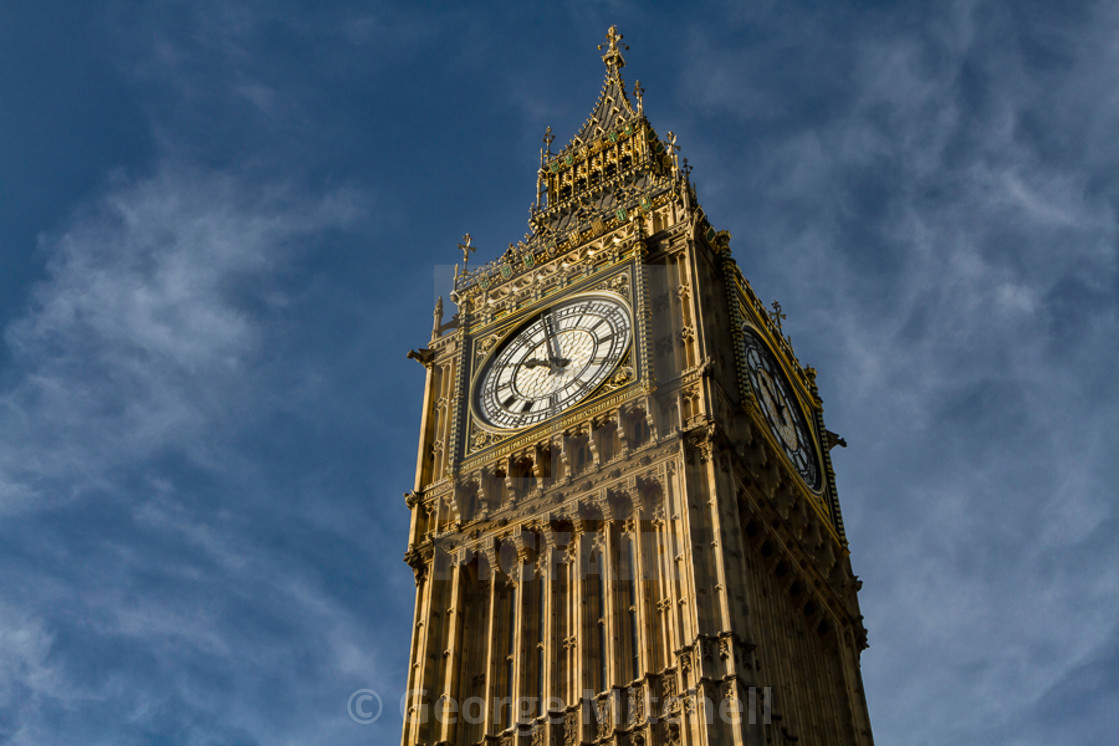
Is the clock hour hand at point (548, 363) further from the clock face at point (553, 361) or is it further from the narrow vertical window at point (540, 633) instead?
the narrow vertical window at point (540, 633)

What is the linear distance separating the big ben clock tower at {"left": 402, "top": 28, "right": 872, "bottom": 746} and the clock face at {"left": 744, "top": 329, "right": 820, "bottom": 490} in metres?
0.12

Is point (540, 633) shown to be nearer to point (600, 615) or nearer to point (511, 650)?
point (511, 650)

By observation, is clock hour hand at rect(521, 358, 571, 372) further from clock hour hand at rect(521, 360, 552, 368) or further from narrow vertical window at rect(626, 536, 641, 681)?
narrow vertical window at rect(626, 536, 641, 681)

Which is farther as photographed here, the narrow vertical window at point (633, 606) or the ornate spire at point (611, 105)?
the ornate spire at point (611, 105)

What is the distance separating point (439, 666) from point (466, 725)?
107 inches

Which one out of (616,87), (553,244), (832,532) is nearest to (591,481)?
(832,532)

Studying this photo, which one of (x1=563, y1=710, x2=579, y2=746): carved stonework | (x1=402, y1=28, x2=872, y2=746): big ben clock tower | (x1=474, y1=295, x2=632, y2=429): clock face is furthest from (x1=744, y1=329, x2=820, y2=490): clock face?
(x1=563, y1=710, x2=579, y2=746): carved stonework

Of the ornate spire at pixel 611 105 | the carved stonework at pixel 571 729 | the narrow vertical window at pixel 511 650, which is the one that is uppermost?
the ornate spire at pixel 611 105

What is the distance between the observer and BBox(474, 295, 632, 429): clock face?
48.2 metres

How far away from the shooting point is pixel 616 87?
73250mm

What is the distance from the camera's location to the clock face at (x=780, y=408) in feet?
163

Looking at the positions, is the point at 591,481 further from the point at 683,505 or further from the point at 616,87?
the point at 616,87

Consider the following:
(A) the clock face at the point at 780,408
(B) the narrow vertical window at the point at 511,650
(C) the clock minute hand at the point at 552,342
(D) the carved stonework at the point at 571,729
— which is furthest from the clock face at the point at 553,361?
(D) the carved stonework at the point at 571,729

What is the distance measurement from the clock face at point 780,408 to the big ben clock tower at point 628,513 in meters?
0.12
